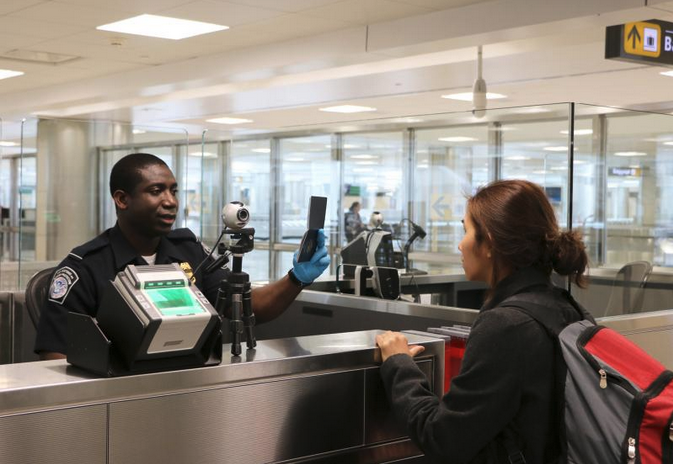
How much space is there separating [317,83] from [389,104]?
6.91 ft

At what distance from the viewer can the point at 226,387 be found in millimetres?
1922

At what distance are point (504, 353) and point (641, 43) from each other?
4.24m

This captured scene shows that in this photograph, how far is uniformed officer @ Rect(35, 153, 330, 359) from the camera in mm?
2312

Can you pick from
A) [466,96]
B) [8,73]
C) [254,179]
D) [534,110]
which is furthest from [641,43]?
[8,73]

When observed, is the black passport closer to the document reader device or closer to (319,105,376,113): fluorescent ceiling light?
the document reader device

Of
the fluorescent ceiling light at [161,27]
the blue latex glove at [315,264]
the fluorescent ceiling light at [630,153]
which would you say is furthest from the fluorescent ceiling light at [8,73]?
the blue latex glove at [315,264]

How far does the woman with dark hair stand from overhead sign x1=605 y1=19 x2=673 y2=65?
12.4ft

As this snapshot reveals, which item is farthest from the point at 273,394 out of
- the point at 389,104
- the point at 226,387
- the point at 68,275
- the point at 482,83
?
the point at 389,104

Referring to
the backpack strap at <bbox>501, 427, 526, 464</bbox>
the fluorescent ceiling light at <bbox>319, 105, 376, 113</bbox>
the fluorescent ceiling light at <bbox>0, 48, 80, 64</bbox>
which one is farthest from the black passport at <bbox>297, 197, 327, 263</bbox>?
the fluorescent ceiling light at <bbox>319, 105, 376, 113</bbox>

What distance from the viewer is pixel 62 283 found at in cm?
230

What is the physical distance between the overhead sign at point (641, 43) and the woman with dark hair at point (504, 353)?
379cm

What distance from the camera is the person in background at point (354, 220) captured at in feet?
20.9

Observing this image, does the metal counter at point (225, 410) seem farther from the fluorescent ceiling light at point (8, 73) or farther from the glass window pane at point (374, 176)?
the fluorescent ceiling light at point (8, 73)

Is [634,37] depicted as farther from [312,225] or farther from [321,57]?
[312,225]
